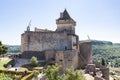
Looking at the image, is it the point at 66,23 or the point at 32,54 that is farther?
the point at 66,23

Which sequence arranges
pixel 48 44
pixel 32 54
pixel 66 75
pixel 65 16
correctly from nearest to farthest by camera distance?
pixel 66 75 → pixel 32 54 → pixel 48 44 → pixel 65 16

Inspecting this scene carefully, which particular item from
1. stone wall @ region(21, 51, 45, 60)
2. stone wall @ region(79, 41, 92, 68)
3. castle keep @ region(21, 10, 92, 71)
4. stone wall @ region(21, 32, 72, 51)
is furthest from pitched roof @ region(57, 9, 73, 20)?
stone wall @ region(21, 51, 45, 60)

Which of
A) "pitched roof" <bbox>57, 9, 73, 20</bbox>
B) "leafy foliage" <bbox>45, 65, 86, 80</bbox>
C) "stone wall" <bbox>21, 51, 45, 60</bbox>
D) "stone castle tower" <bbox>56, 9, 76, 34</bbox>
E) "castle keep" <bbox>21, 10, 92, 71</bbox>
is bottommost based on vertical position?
"leafy foliage" <bbox>45, 65, 86, 80</bbox>

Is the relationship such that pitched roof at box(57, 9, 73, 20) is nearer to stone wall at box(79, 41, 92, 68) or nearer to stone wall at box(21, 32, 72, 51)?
stone wall at box(21, 32, 72, 51)

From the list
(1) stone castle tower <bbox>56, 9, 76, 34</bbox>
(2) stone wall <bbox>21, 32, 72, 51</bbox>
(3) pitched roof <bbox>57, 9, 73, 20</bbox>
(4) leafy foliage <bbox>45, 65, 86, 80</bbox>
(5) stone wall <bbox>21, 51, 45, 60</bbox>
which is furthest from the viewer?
(3) pitched roof <bbox>57, 9, 73, 20</bbox>

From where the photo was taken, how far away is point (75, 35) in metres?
61.3

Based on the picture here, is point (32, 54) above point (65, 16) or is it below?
below

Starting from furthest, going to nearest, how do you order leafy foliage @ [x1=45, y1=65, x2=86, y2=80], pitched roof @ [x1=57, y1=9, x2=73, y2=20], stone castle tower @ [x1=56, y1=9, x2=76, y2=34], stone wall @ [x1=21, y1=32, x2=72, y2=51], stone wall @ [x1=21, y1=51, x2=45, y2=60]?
pitched roof @ [x1=57, y1=9, x2=73, y2=20], stone castle tower @ [x1=56, y1=9, x2=76, y2=34], stone wall @ [x1=21, y1=32, x2=72, y2=51], stone wall @ [x1=21, y1=51, x2=45, y2=60], leafy foliage @ [x1=45, y1=65, x2=86, y2=80]

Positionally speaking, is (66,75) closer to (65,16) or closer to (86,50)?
(86,50)

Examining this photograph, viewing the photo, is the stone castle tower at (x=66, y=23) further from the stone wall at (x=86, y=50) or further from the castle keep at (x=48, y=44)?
the stone wall at (x=86, y=50)

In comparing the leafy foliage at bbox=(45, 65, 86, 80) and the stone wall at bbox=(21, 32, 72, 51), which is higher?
the stone wall at bbox=(21, 32, 72, 51)

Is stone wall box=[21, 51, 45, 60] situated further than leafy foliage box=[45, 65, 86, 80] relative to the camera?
Yes

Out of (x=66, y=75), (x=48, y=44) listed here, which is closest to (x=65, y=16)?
(x=48, y=44)

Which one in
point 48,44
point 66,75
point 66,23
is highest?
point 66,23
